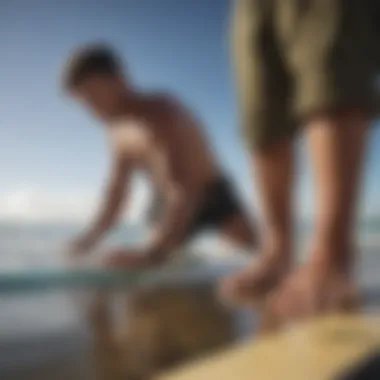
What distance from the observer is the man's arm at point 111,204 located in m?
0.99

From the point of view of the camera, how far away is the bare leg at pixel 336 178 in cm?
94

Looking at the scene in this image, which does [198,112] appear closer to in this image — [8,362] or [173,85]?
[173,85]

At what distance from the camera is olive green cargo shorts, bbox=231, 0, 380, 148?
943 mm

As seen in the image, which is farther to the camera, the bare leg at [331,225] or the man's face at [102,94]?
the man's face at [102,94]

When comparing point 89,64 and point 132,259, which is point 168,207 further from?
point 89,64

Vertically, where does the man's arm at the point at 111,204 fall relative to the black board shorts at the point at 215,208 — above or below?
above

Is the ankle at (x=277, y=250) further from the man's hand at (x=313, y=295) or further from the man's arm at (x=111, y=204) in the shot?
the man's arm at (x=111, y=204)

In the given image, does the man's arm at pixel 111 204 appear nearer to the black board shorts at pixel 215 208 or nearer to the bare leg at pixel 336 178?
the black board shorts at pixel 215 208

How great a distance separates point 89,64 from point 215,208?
24 cm

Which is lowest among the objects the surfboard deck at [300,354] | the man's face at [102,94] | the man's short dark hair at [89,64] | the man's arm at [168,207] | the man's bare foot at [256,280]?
the surfboard deck at [300,354]

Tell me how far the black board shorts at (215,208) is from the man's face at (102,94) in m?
0.14

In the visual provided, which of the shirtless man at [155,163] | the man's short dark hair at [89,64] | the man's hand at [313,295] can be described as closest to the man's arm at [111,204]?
the shirtless man at [155,163]

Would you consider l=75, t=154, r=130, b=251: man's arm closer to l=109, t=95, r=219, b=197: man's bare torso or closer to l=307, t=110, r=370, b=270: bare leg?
l=109, t=95, r=219, b=197: man's bare torso

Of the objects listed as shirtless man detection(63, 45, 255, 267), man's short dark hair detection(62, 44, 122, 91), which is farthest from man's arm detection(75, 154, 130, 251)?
man's short dark hair detection(62, 44, 122, 91)
